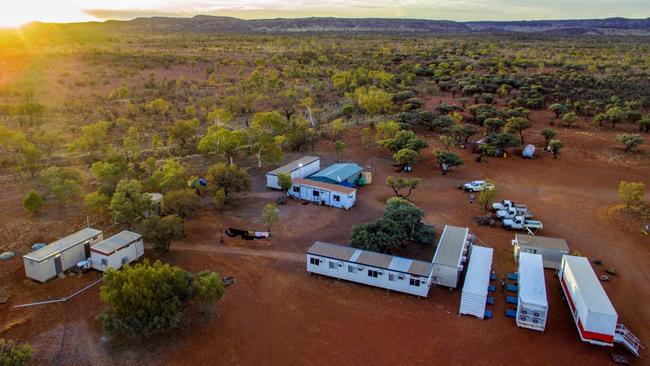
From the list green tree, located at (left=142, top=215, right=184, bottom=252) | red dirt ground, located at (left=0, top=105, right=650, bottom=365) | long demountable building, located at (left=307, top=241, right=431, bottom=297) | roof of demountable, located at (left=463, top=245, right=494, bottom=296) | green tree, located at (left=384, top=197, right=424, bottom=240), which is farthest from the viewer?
green tree, located at (left=384, top=197, right=424, bottom=240)

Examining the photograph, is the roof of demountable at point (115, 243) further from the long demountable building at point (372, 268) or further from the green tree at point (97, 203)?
the long demountable building at point (372, 268)

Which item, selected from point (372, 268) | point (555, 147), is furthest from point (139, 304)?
point (555, 147)

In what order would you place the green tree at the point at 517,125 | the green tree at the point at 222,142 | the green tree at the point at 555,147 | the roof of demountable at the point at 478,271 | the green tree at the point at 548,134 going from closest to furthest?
the roof of demountable at the point at 478,271, the green tree at the point at 222,142, the green tree at the point at 555,147, the green tree at the point at 548,134, the green tree at the point at 517,125

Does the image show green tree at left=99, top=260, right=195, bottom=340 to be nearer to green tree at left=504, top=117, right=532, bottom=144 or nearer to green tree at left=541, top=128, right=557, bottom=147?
green tree at left=541, top=128, right=557, bottom=147

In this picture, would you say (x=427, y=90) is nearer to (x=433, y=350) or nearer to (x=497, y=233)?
(x=497, y=233)

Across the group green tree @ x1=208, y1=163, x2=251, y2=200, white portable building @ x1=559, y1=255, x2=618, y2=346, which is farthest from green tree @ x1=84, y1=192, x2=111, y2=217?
white portable building @ x1=559, y1=255, x2=618, y2=346

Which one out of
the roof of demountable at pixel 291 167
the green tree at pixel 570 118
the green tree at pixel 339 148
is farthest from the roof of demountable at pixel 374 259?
the green tree at pixel 570 118
